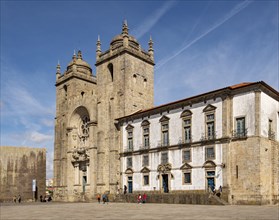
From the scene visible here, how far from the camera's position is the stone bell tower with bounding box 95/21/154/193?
43406mm

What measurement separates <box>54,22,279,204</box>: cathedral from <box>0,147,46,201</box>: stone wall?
2.63 metres

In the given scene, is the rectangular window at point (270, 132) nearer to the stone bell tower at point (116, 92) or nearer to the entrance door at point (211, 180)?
the entrance door at point (211, 180)

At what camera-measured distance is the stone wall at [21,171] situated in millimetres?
49906

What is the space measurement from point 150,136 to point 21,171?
24.6m

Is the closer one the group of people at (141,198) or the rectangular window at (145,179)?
the group of people at (141,198)

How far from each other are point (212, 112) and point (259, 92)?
4941 mm

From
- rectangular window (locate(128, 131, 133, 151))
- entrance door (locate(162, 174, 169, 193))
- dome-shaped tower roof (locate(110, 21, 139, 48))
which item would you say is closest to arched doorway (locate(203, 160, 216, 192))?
entrance door (locate(162, 174, 169, 193))

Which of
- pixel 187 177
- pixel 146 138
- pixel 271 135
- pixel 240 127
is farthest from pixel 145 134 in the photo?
pixel 271 135

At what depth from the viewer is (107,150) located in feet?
146

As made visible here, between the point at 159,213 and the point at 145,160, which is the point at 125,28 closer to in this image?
the point at 145,160

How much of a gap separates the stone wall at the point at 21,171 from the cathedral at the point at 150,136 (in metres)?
2.63

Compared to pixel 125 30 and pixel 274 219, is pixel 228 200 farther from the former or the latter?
pixel 125 30

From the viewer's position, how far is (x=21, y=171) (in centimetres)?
5159

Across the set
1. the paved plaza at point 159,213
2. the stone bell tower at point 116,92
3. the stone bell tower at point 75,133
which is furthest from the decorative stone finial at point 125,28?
the paved plaza at point 159,213
